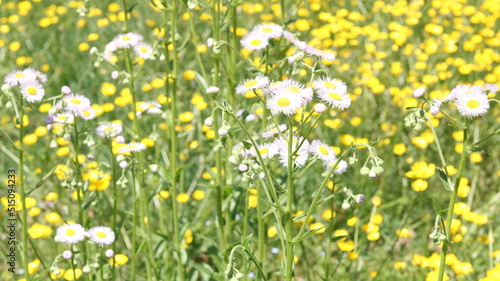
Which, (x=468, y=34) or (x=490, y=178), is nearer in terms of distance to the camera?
(x=490, y=178)

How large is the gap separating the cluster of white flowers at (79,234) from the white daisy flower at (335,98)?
1.05 m

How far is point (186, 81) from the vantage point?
14.5 feet

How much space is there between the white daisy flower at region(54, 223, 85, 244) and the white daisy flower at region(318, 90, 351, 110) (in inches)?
41.7

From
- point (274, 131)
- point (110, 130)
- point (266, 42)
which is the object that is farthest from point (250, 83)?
point (110, 130)

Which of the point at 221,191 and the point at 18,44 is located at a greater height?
the point at 18,44

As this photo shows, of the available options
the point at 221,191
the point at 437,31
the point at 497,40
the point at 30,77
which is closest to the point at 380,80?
the point at 437,31

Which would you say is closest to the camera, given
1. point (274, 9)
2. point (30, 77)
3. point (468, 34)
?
point (30, 77)

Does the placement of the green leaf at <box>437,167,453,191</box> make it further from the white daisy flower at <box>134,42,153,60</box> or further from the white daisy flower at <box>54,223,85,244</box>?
the white daisy flower at <box>134,42,153,60</box>

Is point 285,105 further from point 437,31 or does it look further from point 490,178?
point 437,31

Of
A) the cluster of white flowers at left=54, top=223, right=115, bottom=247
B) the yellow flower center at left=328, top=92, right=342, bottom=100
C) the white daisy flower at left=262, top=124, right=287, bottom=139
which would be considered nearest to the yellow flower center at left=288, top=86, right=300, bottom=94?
the yellow flower center at left=328, top=92, right=342, bottom=100

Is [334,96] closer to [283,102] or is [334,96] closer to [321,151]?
[283,102]

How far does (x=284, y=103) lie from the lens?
1598mm

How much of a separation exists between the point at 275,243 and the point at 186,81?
169 cm

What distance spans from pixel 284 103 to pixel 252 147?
312mm
